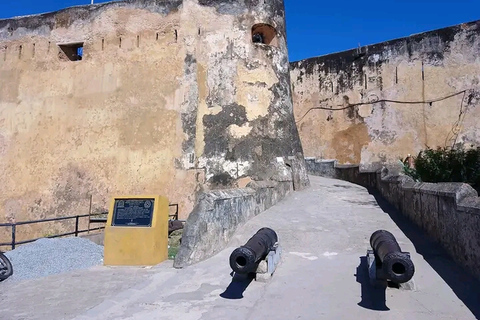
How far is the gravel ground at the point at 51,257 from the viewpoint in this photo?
6.32 m

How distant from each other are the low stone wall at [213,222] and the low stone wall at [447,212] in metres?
3.09

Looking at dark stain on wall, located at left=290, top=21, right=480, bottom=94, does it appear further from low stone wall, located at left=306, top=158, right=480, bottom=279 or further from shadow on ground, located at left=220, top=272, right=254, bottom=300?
shadow on ground, located at left=220, top=272, right=254, bottom=300

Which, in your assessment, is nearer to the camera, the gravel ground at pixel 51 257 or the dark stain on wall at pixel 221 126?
the gravel ground at pixel 51 257

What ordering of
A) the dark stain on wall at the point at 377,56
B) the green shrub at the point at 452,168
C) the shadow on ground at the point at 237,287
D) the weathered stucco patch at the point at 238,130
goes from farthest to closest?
the dark stain on wall at the point at 377,56 → the weathered stucco patch at the point at 238,130 → the green shrub at the point at 452,168 → the shadow on ground at the point at 237,287

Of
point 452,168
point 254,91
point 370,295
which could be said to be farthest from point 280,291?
point 254,91

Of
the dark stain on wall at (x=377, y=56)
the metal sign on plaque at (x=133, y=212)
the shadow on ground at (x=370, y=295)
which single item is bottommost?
the shadow on ground at (x=370, y=295)

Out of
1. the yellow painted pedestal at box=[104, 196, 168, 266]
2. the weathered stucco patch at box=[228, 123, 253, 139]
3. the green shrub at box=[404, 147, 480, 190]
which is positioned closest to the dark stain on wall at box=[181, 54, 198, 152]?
the weathered stucco patch at box=[228, 123, 253, 139]

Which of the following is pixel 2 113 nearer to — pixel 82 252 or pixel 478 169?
pixel 82 252

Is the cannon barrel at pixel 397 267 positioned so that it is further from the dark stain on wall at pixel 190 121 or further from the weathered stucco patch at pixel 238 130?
the dark stain on wall at pixel 190 121

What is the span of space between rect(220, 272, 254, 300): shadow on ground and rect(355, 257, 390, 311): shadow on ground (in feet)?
4.36

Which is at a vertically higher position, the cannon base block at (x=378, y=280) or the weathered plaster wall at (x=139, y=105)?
the weathered plaster wall at (x=139, y=105)

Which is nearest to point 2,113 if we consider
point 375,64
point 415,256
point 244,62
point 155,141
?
point 155,141

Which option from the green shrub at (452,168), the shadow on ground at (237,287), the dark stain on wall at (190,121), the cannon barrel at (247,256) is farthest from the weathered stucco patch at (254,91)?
the cannon barrel at (247,256)

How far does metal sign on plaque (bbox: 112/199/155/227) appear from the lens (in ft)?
21.5
